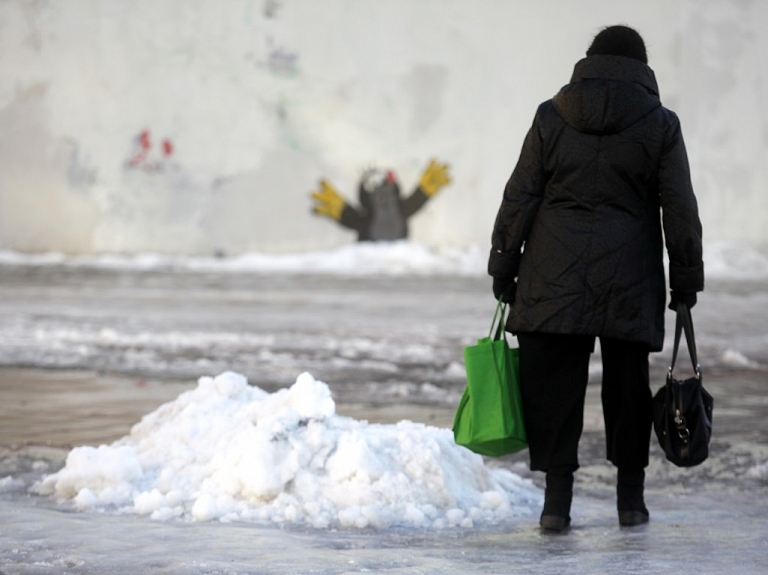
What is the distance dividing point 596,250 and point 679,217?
22 cm

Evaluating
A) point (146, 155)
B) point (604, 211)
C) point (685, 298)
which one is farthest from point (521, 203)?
→ point (146, 155)

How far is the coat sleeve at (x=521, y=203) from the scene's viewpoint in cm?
354

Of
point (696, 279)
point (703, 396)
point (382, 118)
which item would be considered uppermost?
point (382, 118)

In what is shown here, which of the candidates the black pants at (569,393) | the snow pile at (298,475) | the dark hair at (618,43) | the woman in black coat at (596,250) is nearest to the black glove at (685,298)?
the woman in black coat at (596,250)

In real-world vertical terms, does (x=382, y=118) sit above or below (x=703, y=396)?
above

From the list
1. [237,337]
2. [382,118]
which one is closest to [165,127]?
[382,118]

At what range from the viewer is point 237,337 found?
8.96m

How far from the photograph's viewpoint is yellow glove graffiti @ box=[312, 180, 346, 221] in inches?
688

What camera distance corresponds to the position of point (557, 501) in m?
3.54

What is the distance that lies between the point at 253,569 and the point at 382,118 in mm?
15295

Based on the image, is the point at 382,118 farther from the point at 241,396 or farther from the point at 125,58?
the point at 241,396

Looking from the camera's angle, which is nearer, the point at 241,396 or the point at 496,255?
the point at 496,255

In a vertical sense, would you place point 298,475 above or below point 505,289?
below

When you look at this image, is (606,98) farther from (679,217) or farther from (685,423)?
(685,423)
